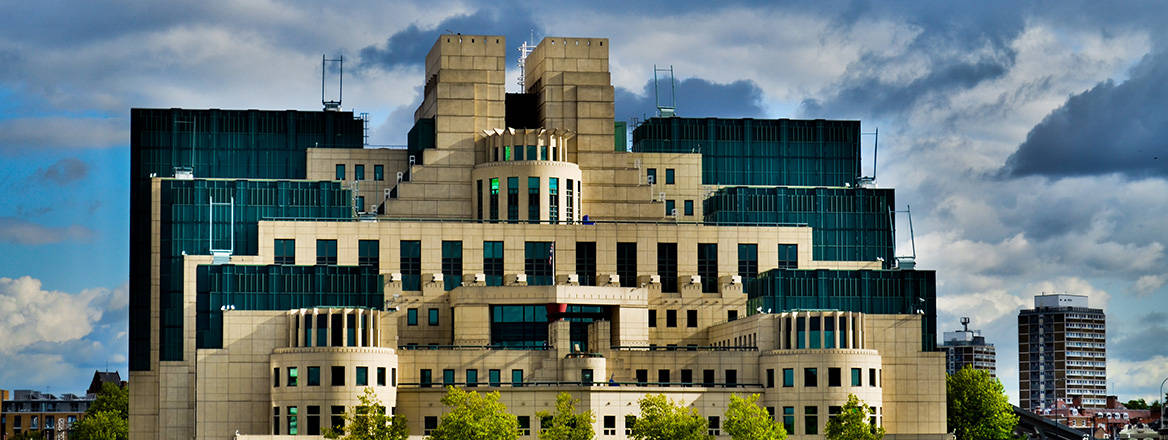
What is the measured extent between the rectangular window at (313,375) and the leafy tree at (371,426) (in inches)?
296

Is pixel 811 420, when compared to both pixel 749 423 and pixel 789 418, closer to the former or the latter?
pixel 789 418

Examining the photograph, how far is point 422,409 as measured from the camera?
19250 cm

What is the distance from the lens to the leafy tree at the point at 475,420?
568 feet

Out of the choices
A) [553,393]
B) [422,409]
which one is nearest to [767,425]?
[553,393]

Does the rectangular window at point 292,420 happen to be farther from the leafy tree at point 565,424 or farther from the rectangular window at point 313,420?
the leafy tree at point 565,424

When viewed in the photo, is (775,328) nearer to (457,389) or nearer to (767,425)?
(767,425)

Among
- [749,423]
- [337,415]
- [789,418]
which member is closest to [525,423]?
[337,415]

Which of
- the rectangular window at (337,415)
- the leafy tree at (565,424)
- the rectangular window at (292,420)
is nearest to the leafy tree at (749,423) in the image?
the leafy tree at (565,424)

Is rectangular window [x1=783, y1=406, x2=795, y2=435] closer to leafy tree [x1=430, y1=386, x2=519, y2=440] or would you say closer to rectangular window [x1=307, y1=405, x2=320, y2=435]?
leafy tree [x1=430, y1=386, x2=519, y2=440]

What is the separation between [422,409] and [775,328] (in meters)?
37.8

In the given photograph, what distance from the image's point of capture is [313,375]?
616 feet

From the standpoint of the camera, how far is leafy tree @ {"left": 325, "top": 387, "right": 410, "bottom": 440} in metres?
177

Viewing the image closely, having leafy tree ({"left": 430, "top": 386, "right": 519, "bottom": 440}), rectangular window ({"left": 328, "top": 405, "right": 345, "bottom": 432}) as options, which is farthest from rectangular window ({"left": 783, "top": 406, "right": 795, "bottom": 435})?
rectangular window ({"left": 328, "top": 405, "right": 345, "bottom": 432})

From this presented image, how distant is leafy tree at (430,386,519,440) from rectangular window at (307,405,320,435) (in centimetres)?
1439
